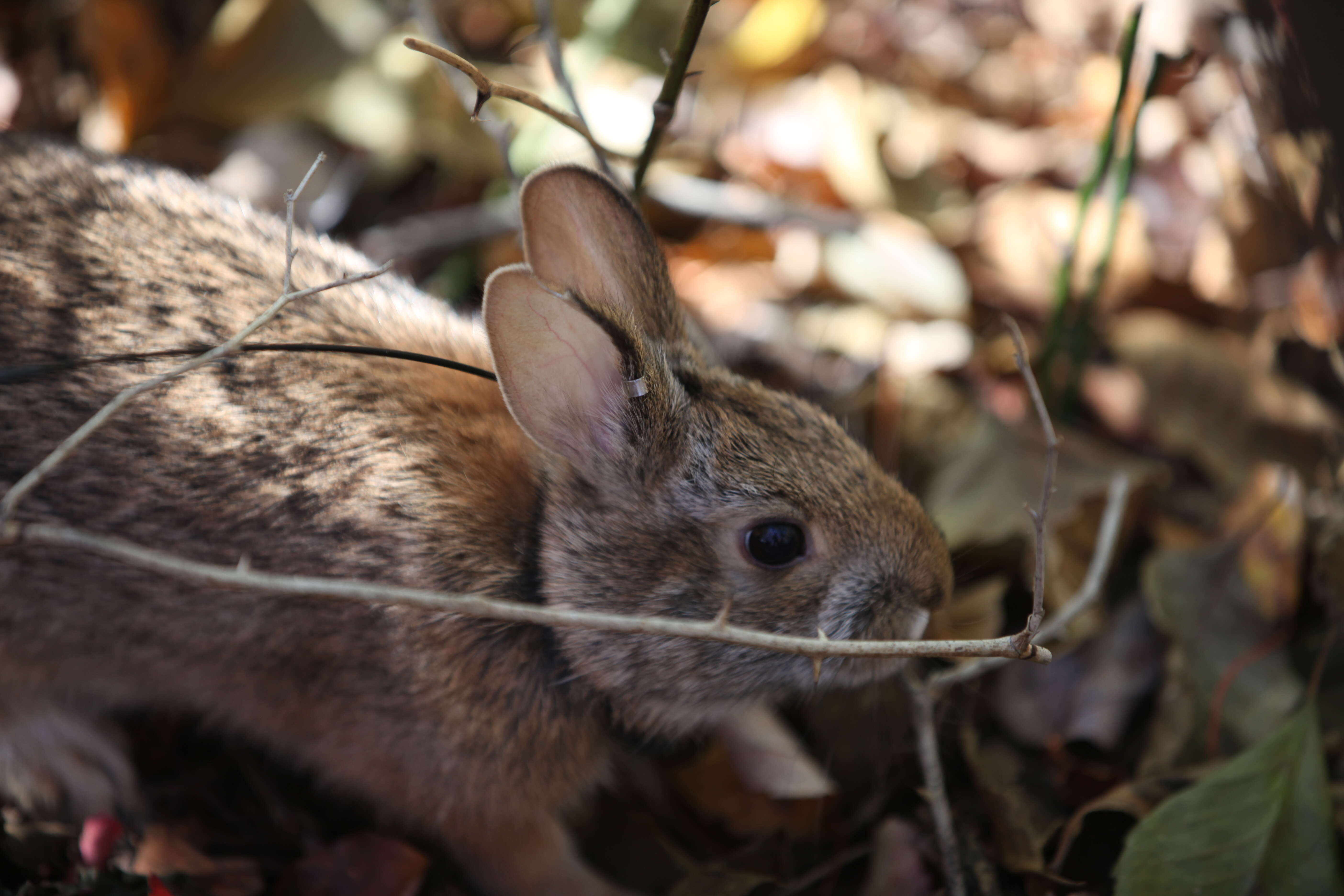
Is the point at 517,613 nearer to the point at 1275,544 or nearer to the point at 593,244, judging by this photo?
the point at 593,244

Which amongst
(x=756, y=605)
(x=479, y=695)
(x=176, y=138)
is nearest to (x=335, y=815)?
(x=479, y=695)

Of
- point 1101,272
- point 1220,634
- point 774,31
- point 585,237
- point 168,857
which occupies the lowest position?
point 168,857

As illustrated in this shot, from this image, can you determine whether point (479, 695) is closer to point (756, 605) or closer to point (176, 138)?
point (756, 605)

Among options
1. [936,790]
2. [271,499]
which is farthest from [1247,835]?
[271,499]

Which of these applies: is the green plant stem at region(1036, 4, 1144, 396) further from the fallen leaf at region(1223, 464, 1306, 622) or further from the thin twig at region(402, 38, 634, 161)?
the thin twig at region(402, 38, 634, 161)

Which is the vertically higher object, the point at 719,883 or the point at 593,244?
the point at 593,244

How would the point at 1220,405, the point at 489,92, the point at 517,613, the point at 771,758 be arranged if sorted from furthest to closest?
the point at 1220,405 < the point at 771,758 < the point at 489,92 < the point at 517,613

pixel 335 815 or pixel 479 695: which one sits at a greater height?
pixel 479 695
